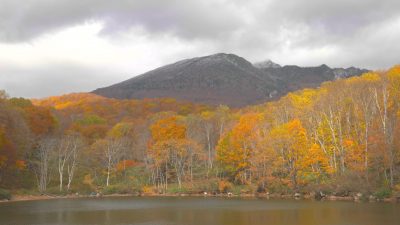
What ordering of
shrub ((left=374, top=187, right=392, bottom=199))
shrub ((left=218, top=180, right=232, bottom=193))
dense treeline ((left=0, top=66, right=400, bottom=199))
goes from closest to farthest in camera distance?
1. shrub ((left=374, top=187, right=392, bottom=199))
2. dense treeline ((left=0, top=66, right=400, bottom=199))
3. shrub ((left=218, top=180, right=232, bottom=193))

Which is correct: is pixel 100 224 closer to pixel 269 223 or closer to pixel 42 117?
pixel 269 223

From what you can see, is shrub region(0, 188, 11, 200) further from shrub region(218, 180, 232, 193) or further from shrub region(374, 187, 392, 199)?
shrub region(374, 187, 392, 199)

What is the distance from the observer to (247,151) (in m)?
68.2

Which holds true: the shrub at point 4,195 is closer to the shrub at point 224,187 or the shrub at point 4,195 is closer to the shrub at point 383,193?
the shrub at point 224,187

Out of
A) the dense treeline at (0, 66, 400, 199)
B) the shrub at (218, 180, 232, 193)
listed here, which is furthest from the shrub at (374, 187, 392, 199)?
the shrub at (218, 180, 232, 193)

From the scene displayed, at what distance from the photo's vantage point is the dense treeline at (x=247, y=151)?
52.9 meters

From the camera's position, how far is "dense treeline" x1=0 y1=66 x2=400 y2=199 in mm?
52906

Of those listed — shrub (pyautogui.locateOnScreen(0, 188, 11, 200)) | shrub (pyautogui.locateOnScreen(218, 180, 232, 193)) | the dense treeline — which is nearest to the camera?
the dense treeline

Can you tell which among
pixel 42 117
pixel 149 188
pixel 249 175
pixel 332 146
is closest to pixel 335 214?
pixel 332 146

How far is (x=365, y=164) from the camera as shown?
166 feet

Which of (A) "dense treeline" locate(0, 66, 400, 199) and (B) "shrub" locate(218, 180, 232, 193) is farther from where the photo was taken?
(B) "shrub" locate(218, 180, 232, 193)

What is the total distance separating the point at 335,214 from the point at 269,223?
7.16m

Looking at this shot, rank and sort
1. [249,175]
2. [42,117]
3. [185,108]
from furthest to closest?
[185,108] → [42,117] → [249,175]

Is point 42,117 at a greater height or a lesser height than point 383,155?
greater
